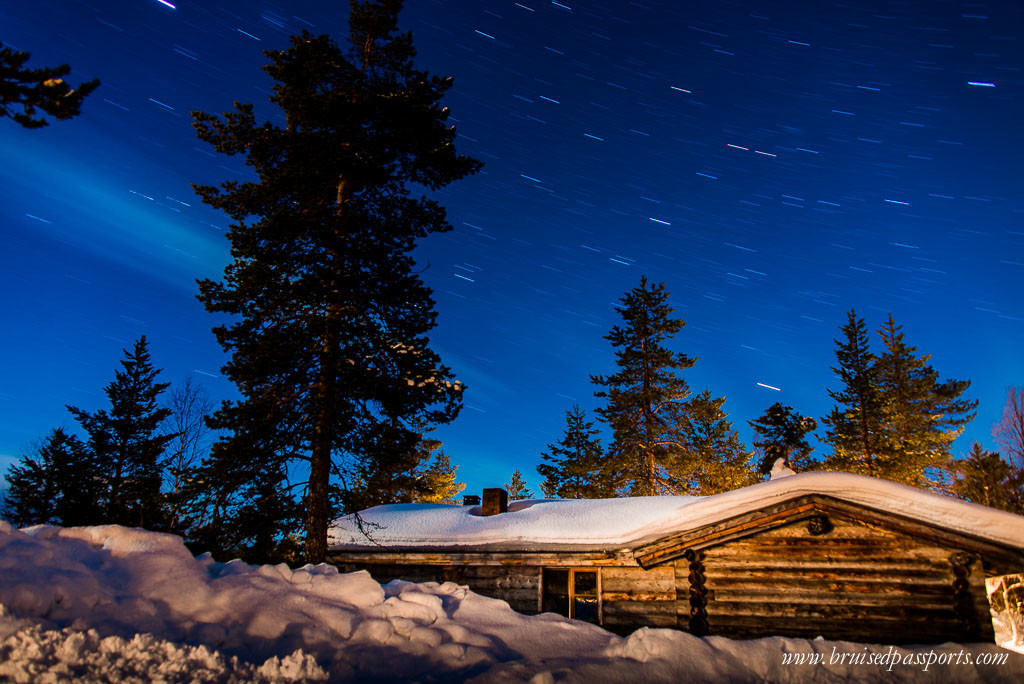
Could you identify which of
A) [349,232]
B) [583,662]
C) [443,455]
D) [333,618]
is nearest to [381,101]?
[349,232]

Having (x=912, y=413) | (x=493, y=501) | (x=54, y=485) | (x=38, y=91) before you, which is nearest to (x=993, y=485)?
(x=912, y=413)

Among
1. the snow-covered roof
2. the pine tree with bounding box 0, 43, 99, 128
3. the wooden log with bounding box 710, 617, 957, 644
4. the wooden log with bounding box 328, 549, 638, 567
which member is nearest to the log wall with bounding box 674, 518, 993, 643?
the wooden log with bounding box 710, 617, 957, 644

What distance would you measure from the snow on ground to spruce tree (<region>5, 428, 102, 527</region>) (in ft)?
89.4

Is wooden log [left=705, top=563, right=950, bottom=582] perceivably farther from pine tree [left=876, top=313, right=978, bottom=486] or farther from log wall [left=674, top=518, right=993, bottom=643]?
pine tree [left=876, top=313, right=978, bottom=486]

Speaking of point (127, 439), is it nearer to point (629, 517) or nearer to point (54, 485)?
point (54, 485)

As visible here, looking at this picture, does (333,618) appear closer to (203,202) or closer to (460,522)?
(460,522)

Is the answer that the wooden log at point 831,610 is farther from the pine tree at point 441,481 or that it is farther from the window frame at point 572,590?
the pine tree at point 441,481

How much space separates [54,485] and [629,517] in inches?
1252

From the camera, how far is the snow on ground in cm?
399

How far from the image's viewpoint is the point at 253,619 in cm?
522

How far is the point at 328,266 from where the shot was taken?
1336cm

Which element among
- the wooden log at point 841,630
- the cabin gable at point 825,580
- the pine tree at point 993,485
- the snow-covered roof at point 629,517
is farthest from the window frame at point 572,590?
the pine tree at point 993,485

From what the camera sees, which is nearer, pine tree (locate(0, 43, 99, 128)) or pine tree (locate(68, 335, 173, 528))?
pine tree (locate(0, 43, 99, 128))

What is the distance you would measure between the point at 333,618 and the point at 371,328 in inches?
327
